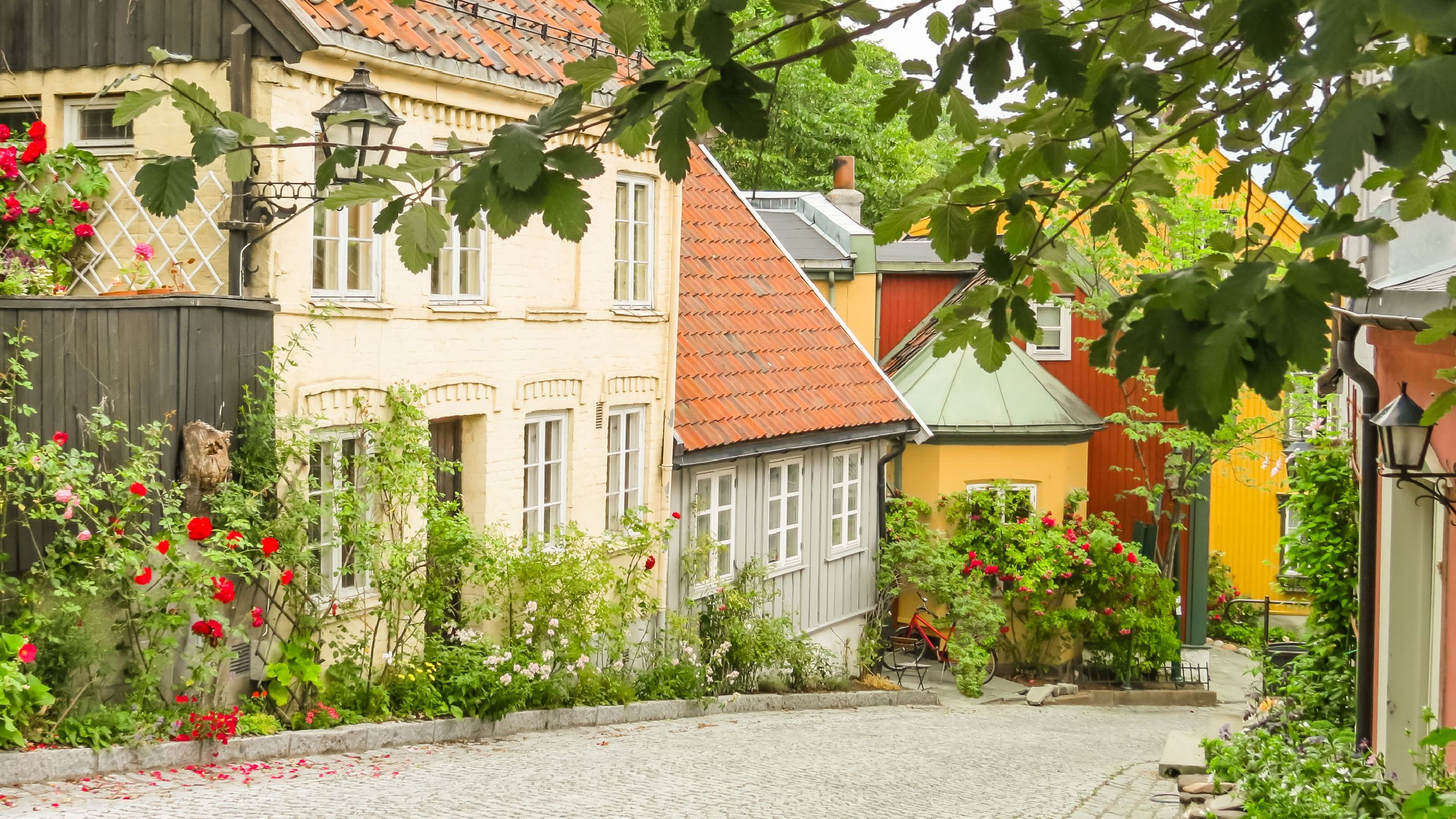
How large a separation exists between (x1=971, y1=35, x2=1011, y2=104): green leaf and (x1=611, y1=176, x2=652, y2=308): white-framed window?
432 inches

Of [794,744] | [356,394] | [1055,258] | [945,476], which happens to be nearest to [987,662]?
[945,476]

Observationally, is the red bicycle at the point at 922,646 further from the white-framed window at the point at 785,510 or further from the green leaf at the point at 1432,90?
the green leaf at the point at 1432,90

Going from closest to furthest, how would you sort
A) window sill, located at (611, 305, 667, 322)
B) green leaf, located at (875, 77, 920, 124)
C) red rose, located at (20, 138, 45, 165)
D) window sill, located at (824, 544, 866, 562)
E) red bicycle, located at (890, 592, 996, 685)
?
green leaf, located at (875, 77, 920, 124) < red rose, located at (20, 138, 45, 165) < window sill, located at (611, 305, 667, 322) < window sill, located at (824, 544, 866, 562) < red bicycle, located at (890, 592, 996, 685)

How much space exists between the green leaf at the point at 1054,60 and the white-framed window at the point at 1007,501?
17.5m

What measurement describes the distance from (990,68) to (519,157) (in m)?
1.14

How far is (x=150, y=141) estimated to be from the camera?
32.8ft

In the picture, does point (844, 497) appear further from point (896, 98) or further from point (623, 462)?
point (896, 98)

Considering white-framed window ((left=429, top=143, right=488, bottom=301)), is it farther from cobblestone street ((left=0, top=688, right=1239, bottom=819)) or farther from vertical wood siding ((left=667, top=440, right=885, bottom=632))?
vertical wood siding ((left=667, top=440, right=885, bottom=632))

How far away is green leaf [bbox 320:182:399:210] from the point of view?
2.96 meters

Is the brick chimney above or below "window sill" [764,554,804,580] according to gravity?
above

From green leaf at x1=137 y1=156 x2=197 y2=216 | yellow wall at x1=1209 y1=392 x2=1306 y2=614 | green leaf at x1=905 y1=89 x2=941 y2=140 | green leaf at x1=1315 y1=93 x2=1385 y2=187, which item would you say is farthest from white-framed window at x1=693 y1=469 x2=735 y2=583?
yellow wall at x1=1209 y1=392 x2=1306 y2=614

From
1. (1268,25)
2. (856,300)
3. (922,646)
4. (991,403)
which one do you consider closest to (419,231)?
(1268,25)

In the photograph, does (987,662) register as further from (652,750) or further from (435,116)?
(435,116)

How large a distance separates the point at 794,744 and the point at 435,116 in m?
5.82
